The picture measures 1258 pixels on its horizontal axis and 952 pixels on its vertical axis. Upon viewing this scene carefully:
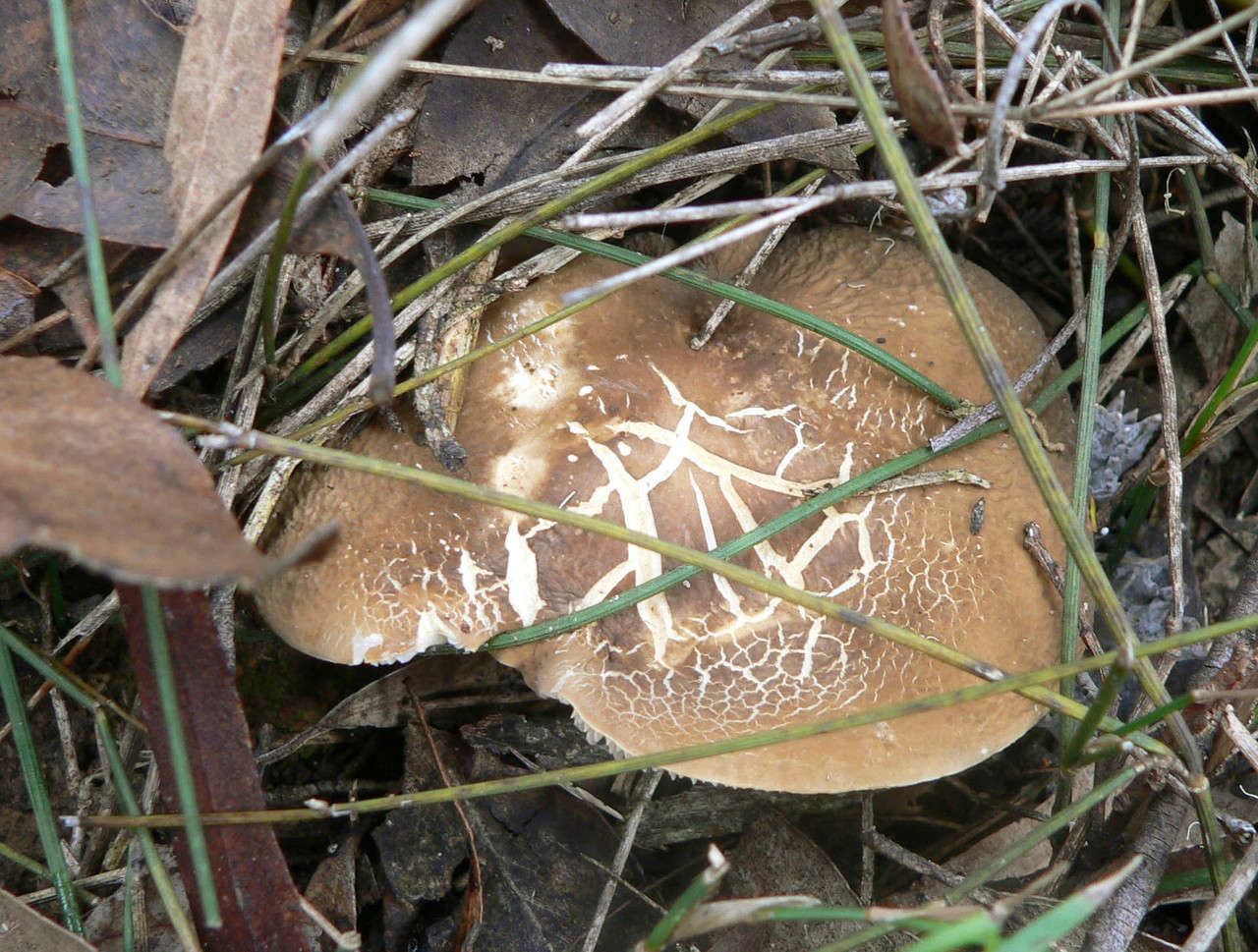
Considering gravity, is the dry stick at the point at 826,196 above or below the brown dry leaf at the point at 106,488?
above

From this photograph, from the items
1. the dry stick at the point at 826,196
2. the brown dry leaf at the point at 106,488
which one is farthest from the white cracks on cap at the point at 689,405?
the brown dry leaf at the point at 106,488

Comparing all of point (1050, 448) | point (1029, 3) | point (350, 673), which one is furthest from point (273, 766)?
point (1029, 3)

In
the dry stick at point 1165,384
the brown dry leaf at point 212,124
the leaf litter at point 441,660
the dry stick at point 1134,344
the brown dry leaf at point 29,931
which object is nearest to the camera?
the leaf litter at point 441,660

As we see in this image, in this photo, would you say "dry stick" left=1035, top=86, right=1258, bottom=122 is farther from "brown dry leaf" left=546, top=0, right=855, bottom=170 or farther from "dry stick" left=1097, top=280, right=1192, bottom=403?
"dry stick" left=1097, top=280, right=1192, bottom=403

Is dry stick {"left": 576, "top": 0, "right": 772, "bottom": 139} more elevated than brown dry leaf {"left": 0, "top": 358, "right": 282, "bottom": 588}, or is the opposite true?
dry stick {"left": 576, "top": 0, "right": 772, "bottom": 139}

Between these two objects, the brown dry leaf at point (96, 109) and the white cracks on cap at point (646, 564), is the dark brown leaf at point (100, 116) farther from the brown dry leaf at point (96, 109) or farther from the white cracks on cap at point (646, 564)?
→ the white cracks on cap at point (646, 564)

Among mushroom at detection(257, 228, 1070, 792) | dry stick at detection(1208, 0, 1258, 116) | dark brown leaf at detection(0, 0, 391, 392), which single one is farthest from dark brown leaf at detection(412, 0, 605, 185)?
dry stick at detection(1208, 0, 1258, 116)
